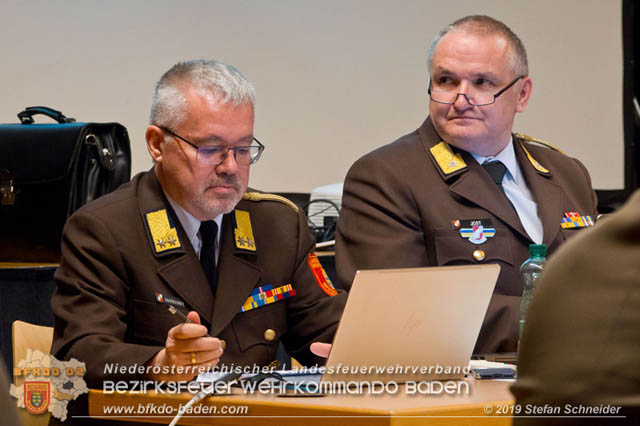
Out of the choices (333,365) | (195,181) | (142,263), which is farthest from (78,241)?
(333,365)

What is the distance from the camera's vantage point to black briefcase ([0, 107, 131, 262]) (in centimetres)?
286

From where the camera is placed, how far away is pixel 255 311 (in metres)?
2.12

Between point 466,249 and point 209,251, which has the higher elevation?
point 209,251

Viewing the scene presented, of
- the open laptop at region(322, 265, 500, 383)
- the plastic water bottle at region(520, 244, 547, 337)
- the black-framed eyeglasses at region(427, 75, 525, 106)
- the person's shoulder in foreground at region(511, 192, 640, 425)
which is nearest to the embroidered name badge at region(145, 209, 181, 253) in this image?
the open laptop at region(322, 265, 500, 383)

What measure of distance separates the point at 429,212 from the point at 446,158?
0.19 metres

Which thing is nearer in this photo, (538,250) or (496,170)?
(538,250)

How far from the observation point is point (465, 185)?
2500mm

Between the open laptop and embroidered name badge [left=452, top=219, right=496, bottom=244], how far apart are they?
843 mm

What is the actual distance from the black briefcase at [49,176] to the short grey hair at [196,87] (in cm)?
79

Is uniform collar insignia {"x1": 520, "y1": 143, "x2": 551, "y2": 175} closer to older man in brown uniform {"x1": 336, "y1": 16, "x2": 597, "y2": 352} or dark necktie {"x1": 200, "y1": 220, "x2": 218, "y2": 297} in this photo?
older man in brown uniform {"x1": 336, "y1": 16, "x2": 597, "y2": 352}

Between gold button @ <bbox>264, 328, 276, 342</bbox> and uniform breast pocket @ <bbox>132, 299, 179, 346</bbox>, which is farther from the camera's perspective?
gold button @ <bbox>264, 328, 276, 342</bbox>

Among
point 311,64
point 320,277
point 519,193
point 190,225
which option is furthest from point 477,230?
point 311,64

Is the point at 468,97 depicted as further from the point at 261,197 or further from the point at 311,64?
the point at 311,64

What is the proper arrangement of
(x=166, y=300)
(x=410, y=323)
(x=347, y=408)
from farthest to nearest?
(x=166, y=300) < (x=410, y=323) < (x=347, y=408)
